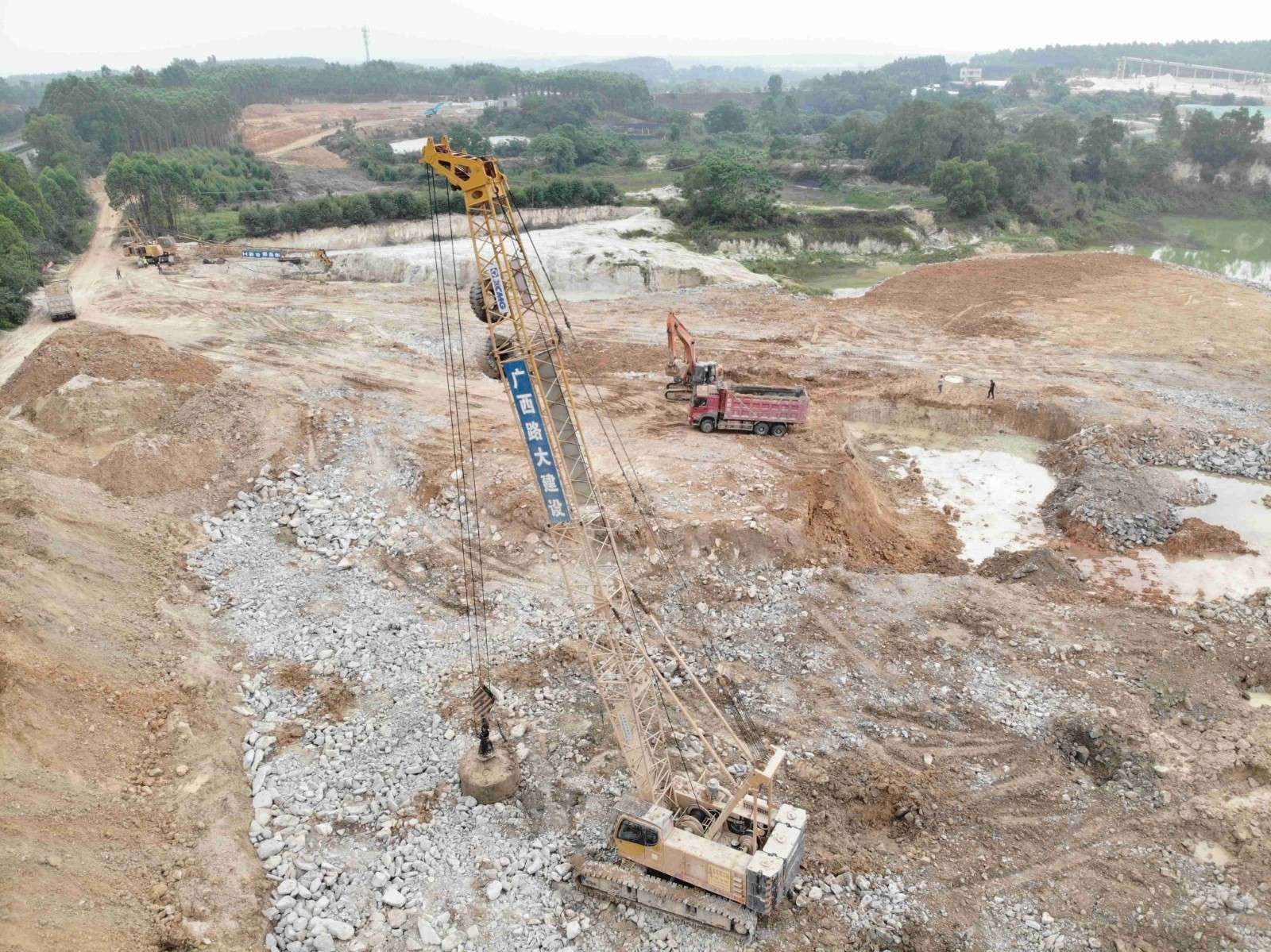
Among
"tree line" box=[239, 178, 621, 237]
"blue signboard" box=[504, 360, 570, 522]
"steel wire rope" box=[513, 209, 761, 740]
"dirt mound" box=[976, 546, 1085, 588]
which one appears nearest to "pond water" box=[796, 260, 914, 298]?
"tree line" box=[239, 178, 621, 237]

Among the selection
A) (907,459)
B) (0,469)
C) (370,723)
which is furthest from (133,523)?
(907,459)

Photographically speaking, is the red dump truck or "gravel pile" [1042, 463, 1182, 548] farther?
the red dump truck

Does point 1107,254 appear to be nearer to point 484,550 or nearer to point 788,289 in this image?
point 788,289

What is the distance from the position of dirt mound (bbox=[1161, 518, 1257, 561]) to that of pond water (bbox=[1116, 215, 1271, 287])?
4031 cm

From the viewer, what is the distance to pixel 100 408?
2638cm

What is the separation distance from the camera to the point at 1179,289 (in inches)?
1823

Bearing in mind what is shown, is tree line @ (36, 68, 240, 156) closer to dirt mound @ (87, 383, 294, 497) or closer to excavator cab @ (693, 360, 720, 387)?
dirt mound @ (87, 383, 294, 497)

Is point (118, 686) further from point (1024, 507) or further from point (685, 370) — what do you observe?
point (1024, 507)

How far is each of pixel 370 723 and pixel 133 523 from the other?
32.6 ft

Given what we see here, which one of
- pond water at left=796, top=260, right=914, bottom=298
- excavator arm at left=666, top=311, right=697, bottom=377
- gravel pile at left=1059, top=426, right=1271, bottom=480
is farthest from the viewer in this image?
pond water at left=796, top=260, right=914, bottom=298

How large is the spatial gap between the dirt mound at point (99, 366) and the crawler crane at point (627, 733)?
21.0 metres

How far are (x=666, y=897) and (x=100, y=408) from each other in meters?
23.3

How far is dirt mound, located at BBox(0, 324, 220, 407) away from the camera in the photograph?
28891 mm

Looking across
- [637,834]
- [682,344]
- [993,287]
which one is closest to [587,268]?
[682,344]
